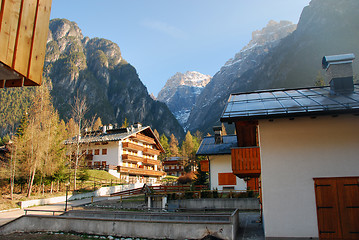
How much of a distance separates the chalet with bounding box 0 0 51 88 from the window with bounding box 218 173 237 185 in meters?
24.9

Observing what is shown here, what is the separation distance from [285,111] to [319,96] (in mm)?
3260

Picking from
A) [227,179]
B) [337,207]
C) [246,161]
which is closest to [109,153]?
[227,179]

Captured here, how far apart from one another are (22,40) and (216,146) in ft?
87.8

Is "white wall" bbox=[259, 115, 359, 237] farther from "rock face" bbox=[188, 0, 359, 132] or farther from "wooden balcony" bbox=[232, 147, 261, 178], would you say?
"rock face" bbox=[188, 0, 359, 132]

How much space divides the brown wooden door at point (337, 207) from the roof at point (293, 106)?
270 cm

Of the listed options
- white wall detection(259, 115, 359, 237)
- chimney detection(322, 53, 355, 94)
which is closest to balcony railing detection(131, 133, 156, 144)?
chimney detection(322, 53, 355, 94)

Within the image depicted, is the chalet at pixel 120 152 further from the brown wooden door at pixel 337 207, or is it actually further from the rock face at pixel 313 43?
the rock face at pixel 313 43

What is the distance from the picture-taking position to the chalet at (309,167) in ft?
34.2

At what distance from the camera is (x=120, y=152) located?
49000 mm

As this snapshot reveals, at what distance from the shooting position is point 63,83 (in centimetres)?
17462

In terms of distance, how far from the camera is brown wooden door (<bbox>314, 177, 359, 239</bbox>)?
401 inches

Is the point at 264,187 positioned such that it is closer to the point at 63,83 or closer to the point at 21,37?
the point at 21,37

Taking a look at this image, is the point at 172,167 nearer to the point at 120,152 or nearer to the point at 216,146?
the point at 120,152

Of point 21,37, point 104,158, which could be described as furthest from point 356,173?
point 104,158
